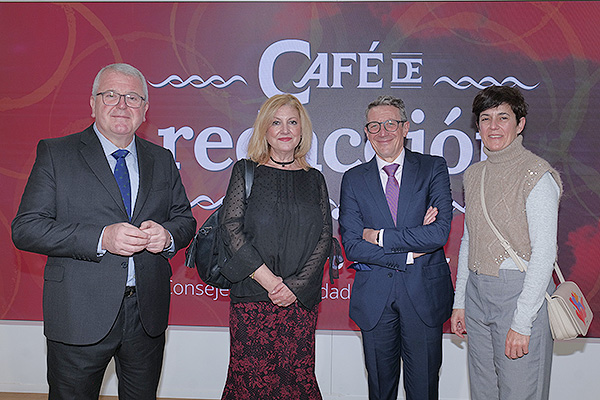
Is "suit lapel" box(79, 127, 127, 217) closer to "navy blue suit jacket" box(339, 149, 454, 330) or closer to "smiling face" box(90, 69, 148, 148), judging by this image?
"smiling face" box(90, 69, 148, 148)

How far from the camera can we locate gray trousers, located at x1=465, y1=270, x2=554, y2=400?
227 cm

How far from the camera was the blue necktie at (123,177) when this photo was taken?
215cm

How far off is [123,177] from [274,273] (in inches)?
34.8

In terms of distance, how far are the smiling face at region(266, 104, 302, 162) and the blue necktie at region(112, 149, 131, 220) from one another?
2.54 feet

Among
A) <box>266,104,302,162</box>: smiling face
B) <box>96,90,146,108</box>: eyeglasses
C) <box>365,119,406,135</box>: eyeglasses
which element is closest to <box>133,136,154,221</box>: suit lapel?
<box>96,90,146,108</box>: eyeglasses

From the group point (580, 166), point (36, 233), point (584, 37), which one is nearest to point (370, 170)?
point (36, 233)

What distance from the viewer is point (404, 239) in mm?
2486

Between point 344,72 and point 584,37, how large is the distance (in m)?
1.76

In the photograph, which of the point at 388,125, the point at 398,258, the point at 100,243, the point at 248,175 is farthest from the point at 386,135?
the point at 100,243

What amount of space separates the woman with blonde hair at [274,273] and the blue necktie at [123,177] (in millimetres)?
549

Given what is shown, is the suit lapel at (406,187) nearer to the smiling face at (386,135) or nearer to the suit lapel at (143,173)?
the smiling face at (386,135)

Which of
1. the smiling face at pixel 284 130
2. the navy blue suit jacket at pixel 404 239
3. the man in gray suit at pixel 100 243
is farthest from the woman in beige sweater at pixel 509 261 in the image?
the man in gray suit at pixel 100 243

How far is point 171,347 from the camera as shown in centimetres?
388

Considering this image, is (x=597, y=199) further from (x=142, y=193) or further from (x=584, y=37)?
(x=142, y=193)
